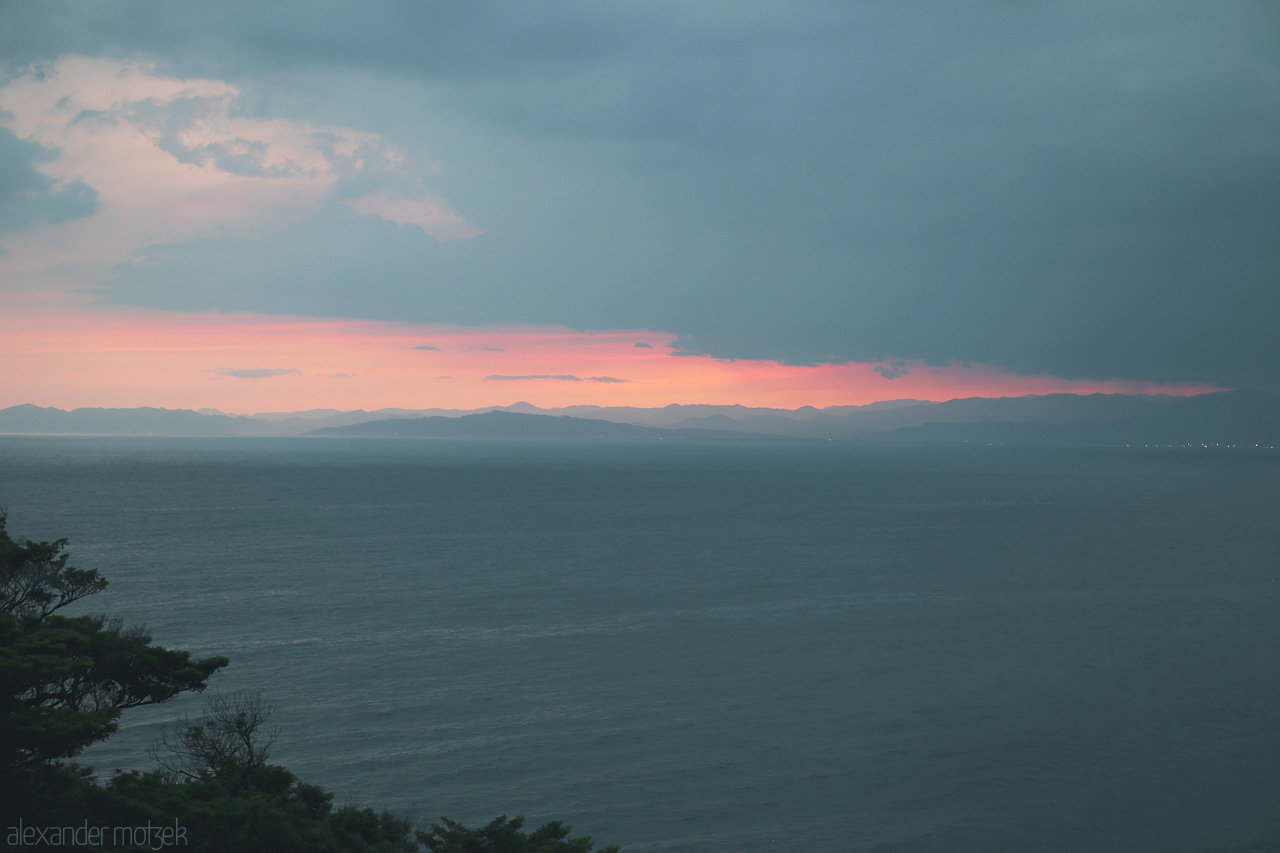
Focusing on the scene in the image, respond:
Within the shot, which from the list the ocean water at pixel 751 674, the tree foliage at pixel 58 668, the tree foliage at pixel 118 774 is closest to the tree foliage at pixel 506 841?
the tree foliage at pixel 118 774

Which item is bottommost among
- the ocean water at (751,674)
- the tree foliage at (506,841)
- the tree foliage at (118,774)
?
the ocean water at (751,674)

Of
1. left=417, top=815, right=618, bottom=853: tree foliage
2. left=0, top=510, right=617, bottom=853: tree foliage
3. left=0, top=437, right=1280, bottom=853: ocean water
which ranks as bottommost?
left=0, top=437, right=1280, bottom=853: ocean water

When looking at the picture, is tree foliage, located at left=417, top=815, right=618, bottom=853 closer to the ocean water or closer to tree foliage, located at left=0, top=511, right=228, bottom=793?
tree foliage, located at left=0, top=511, right=228, bottom=793

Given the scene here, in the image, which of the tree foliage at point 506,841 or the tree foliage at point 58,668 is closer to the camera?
the tree foliage at point 58,668

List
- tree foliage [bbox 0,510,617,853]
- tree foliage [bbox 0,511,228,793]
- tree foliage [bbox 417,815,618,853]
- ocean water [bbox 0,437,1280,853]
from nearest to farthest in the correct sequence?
tree foliage [bbox 0,511,228,793] < tree foliage [bbox 0,510,617,853] < tree foliage [bbox 417,815,618,853] < ocean water [bbox 0,437,1280,853]

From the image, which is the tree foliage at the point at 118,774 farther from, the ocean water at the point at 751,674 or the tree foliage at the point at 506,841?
the ocean water at the point at 751,674

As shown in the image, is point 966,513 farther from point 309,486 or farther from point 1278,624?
point 309,486

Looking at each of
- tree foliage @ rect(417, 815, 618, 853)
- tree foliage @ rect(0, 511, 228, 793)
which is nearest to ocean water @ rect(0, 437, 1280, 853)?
tree foliage @ rect(417, 815, 618, 853)

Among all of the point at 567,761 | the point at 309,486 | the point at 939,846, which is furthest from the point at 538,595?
the point at 309,486

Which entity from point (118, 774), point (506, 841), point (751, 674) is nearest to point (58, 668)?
point (118, 774)
